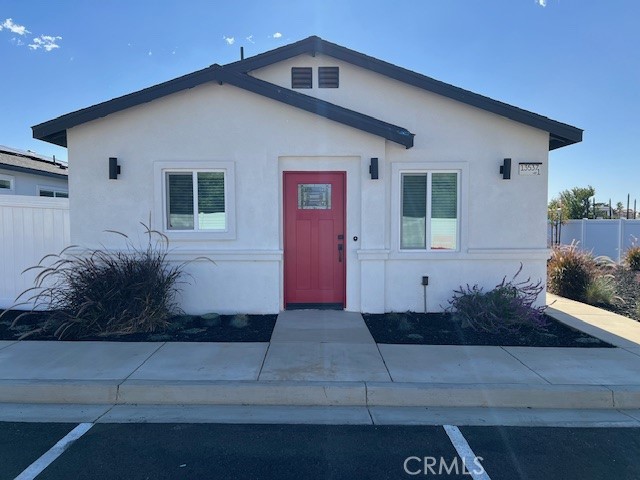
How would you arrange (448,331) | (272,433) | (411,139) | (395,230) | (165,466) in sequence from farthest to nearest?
1. (395,230)
2. (411,139)
3. (448,331)
4. (272,433)
5. (165,466)

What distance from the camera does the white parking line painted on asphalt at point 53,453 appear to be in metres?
3.21

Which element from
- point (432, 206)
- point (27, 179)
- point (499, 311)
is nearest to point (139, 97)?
point (432, 206)

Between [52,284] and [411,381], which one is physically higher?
[52,284]

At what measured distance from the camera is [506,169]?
7484 mm

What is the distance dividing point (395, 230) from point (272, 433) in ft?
15.1

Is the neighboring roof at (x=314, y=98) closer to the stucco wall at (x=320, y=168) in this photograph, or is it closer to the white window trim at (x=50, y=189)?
the stucco wall at (x=320, y=168)

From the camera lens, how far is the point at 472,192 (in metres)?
7.62

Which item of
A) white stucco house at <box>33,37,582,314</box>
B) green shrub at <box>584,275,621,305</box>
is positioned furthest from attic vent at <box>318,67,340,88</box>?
green shrub at <box>584,275,621,305</box>

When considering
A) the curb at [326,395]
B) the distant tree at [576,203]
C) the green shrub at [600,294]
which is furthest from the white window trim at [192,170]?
the distant tree at [576,203]

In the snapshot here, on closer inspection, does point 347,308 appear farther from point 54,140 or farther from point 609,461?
point 54,140

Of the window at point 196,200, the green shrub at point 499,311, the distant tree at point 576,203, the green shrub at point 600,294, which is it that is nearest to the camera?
the green shrub at point 499,311

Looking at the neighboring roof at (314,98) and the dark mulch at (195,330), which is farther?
the neighboring roof at (314,98)

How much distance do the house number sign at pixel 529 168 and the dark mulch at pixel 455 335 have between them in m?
2.63

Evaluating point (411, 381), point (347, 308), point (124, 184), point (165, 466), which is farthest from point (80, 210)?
point (411, 381)
